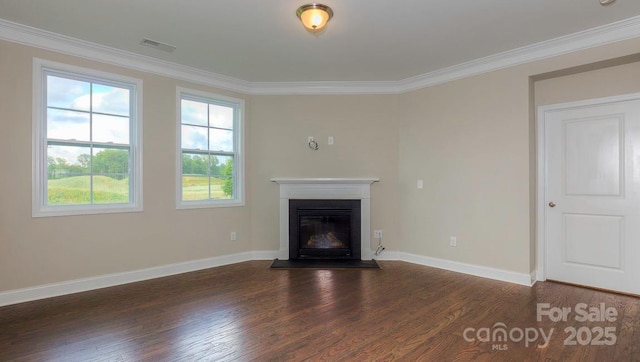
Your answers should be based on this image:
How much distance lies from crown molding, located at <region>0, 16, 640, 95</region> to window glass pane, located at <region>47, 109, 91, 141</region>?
0.65m

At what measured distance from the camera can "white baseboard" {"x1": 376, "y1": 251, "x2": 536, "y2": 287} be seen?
3.60 meters

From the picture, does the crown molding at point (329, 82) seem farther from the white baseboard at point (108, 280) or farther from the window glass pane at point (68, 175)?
the white baseboard at point (108, 280)

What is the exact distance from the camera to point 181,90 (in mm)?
4152

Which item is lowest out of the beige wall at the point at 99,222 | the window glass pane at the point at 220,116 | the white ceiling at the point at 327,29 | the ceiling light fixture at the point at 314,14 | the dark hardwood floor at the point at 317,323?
the dark hardwood floor at the point at 317,323

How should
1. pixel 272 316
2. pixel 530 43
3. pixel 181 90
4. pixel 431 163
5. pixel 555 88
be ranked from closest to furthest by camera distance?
1. pixel 272 316
2. pixel 530 43
3. pixel 555 88
4. pixel 181 90
5. pixel 431 163

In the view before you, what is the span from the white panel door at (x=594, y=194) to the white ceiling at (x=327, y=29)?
1.00 m

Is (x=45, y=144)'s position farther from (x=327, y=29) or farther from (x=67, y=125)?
(x=327, y=29)

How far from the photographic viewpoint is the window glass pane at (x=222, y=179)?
4.55 m

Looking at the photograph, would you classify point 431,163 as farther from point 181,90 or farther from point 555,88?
point 181,90

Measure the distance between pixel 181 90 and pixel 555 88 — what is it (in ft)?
15.0

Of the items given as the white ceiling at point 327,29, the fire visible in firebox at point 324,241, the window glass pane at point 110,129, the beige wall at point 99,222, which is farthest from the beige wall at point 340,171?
the fire visible in firebox at point 324,241

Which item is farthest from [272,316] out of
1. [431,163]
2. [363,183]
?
[431,163]

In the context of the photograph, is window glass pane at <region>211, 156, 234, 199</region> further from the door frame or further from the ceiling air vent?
the door frame

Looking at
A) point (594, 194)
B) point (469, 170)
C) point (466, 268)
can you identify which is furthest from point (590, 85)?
point (466, 268)
